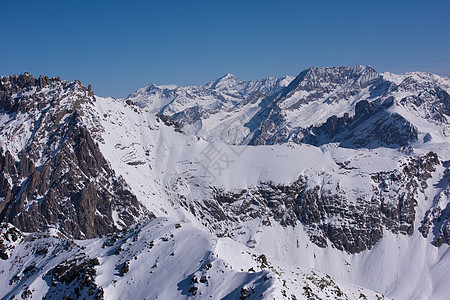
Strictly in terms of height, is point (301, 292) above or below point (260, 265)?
below

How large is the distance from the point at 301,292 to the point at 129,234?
4967 cm

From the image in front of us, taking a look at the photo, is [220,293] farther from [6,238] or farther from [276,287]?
[6,238]

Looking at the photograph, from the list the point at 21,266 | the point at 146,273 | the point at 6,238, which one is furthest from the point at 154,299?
the point at 6,238

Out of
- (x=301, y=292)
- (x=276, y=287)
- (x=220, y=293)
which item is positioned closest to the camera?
(x=276, y=287)

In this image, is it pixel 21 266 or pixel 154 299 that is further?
pixel 21 266

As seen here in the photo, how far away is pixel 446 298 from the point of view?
194375 millimetres

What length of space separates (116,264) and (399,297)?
561 ft

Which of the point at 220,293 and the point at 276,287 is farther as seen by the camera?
the point at 220,293

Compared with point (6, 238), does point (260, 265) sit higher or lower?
lower

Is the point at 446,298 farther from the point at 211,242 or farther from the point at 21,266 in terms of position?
the point at 21,266

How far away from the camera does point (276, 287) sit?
66188 mm

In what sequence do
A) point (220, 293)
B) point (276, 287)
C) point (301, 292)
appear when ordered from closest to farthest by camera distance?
point (276, 287) < point (220, 293) < point (301, 292)

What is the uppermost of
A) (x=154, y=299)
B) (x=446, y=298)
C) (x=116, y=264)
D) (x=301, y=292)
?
(x=116, y=264)

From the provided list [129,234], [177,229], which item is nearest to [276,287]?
[177,229]
